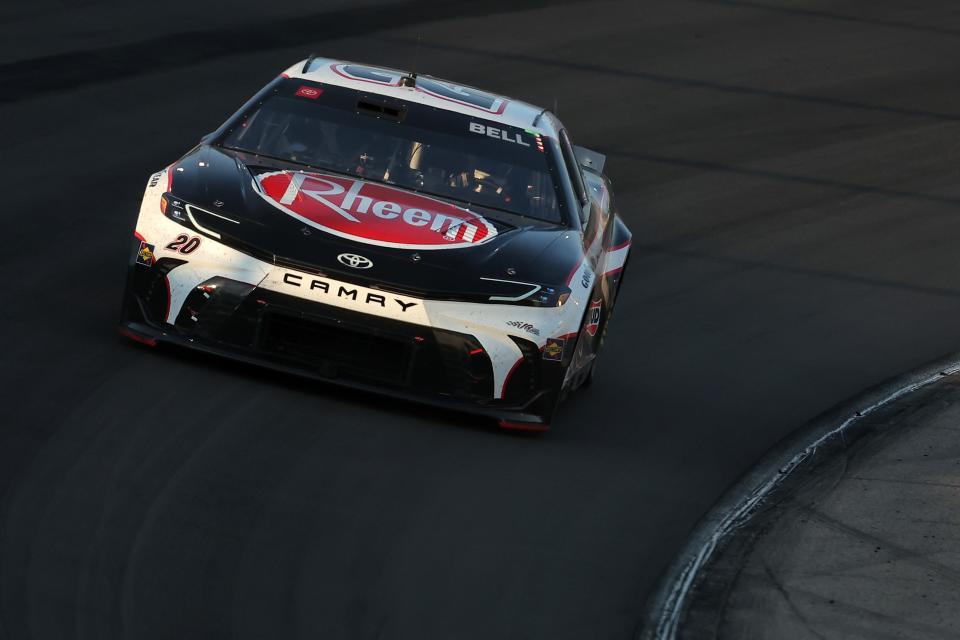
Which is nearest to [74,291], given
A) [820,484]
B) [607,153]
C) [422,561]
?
[422,561]

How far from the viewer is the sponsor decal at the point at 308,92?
9336mm

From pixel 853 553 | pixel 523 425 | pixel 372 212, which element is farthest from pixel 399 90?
pixel 853 553

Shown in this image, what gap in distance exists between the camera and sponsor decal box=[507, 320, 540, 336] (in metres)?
8.00

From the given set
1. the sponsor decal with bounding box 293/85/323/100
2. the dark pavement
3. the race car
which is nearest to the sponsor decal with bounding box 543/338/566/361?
the race car

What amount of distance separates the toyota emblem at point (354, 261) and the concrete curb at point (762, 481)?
6.23 ft

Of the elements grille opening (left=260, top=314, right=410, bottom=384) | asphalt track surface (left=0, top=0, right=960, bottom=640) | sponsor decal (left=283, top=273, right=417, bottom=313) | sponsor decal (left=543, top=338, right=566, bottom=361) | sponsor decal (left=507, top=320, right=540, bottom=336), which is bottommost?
asphalt track surface (left=0, top=0, right=960, bottom=640)

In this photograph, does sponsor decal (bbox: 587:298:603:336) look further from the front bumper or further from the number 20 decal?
the number 20 decal

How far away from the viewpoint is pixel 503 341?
799 cm

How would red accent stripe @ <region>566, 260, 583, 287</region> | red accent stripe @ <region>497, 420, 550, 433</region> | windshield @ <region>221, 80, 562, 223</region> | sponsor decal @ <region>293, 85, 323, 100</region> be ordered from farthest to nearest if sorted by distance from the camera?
sponsor decal @ <region>293, 85, 323, 100</region> → windshield @ <region>221, 80, 562, 223</region> → red accent stripe @ <region>566, 260, 583, 287</region> → red accent stripe @ <region>497, 420, 550, 433</region>

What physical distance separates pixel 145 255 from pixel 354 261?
99cm

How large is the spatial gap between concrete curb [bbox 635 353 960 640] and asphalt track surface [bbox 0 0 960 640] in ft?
0.30

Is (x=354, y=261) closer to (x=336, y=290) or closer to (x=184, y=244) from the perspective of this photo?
(x=336, y=290)

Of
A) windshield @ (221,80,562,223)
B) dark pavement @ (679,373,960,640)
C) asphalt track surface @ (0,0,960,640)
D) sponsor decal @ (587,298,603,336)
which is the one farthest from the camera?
windshield @ (221,80,562,223)

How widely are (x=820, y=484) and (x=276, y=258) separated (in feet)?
9.09
